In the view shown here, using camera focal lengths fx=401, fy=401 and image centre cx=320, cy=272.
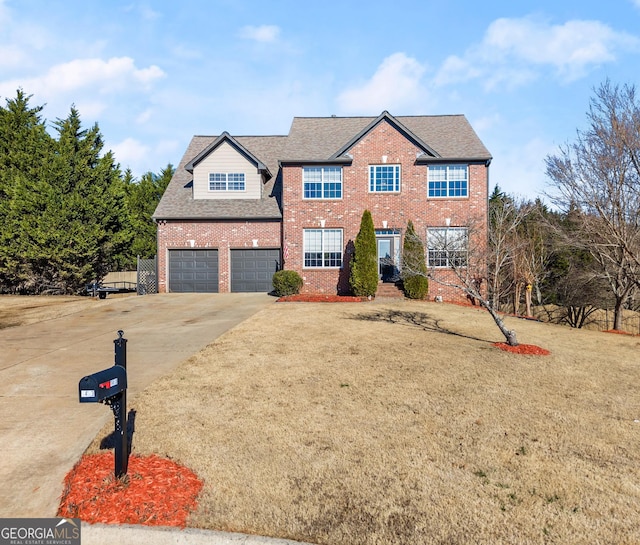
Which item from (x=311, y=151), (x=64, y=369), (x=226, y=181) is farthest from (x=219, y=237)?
(x=64, y=369)

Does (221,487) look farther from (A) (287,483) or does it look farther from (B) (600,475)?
(B) (600,475)


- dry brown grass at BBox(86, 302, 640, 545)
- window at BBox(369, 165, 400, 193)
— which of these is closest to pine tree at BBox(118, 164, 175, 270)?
window at BBox(369, 165, 400, 193)

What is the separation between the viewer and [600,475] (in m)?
4.34

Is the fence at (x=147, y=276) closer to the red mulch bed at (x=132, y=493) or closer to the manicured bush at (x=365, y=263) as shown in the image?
the manicured bush at (x=365, y=263)

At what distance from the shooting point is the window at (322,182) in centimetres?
2134

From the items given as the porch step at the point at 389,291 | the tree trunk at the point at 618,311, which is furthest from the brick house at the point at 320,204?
the tree trunk at the point at 618,311

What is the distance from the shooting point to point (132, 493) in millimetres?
3887

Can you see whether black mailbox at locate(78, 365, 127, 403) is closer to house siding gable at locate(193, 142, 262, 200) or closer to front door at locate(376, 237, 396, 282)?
front door at locate(376, 237, 396, 282)

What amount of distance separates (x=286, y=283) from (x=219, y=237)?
18.3 ft

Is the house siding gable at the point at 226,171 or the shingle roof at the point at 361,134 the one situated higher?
the shingle roof at the point at 361,134

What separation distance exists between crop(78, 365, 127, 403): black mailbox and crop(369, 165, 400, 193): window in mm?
18666

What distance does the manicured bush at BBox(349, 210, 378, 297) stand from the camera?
61.6 feet

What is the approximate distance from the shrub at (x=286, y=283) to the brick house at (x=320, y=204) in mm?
1441

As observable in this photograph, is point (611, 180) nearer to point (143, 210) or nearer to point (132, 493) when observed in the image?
point (132, 493)
